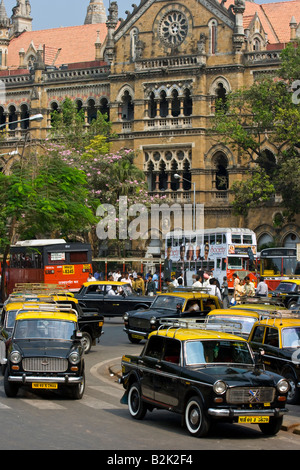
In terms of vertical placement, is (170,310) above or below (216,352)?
above

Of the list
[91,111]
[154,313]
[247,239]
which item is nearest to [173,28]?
[91,111]

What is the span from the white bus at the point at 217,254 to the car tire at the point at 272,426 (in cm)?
3049

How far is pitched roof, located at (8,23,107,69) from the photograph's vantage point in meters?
72.5

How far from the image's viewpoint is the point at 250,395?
13.2m

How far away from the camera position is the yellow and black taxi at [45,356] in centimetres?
1644

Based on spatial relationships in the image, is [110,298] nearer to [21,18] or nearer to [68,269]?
[68,269]

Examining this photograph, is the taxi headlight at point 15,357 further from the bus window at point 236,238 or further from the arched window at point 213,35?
the arched window at point 213,35

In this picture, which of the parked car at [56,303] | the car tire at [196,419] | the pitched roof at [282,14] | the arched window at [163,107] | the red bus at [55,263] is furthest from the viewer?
the pitched roof at [282,14]

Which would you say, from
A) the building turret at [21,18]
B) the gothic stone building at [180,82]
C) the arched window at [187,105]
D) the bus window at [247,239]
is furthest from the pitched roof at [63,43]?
the bus window at [247,239]

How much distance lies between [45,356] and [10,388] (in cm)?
95

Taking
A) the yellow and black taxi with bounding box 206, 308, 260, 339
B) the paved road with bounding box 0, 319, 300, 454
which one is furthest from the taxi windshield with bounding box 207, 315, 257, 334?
the paved road with bounding box 0, 319, 300, 454

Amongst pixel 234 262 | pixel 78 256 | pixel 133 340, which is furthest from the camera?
pixel 234 262
